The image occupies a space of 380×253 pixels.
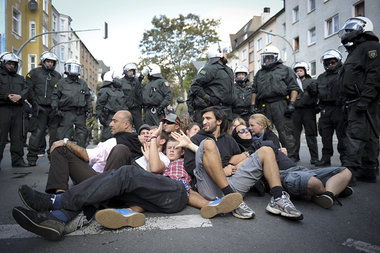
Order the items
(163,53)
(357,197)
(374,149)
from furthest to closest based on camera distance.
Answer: (163,53) → (374,149) → (357,197)

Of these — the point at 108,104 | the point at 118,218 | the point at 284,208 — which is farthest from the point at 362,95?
the point at 108,104

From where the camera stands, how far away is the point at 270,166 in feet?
10.6

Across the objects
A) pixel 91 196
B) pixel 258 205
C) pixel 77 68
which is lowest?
pixel 258 205

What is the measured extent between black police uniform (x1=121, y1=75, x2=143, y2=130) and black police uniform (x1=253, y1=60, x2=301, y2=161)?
12.2ft

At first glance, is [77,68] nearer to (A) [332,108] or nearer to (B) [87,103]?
(B) [87,103]

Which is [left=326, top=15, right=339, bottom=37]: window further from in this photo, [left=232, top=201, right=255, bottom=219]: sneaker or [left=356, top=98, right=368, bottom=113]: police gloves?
[left=232, top=201, right=255, bottom=219]: sneaker

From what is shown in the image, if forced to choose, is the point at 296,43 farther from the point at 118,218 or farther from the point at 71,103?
the point at 118,218

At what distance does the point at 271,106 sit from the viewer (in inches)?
253

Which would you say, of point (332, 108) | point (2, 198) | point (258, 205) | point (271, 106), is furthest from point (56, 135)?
point (332, 108)

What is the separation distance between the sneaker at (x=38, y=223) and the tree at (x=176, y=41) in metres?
24.4

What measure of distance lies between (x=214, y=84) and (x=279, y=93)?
1278mm

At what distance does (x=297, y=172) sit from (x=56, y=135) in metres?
5.32

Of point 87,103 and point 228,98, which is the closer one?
point 228,98

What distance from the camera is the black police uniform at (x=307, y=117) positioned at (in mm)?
7031
